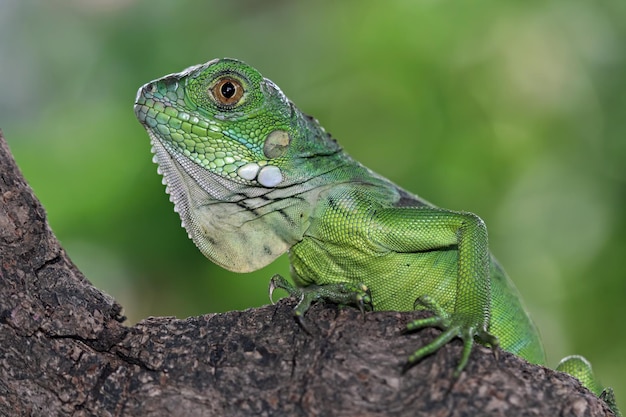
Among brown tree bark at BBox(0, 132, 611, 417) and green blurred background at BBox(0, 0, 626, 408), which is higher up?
green blurred background at BBox(0, 0, 626, 408)

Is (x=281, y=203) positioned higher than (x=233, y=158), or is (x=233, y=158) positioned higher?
(x=233, y=158)

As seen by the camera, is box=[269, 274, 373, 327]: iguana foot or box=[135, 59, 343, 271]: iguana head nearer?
box=[269, 274, 373, 327]: iguana foot

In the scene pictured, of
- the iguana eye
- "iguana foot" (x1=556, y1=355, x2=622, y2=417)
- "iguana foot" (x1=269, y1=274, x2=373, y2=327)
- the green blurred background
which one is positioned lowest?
"iguana foot" (x1=556, y1=355, x2=622, y2=417)

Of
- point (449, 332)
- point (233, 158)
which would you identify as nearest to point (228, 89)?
point (233, 158)

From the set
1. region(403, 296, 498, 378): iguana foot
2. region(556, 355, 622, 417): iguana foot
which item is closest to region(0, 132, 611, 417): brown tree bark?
region(403, 296, 498, 378): iguana foot

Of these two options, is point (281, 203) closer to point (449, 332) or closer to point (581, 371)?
point (449, 332)

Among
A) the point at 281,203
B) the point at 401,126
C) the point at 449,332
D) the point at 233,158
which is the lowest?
the point at 449,332

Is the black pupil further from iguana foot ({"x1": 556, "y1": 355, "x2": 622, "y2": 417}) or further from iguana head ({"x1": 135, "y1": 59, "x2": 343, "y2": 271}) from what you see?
iguana foot ({"x1": 556, "y1": 355, "x2": 622, "y2": 417})

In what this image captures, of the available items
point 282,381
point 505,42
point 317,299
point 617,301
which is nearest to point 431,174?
point 505,42
